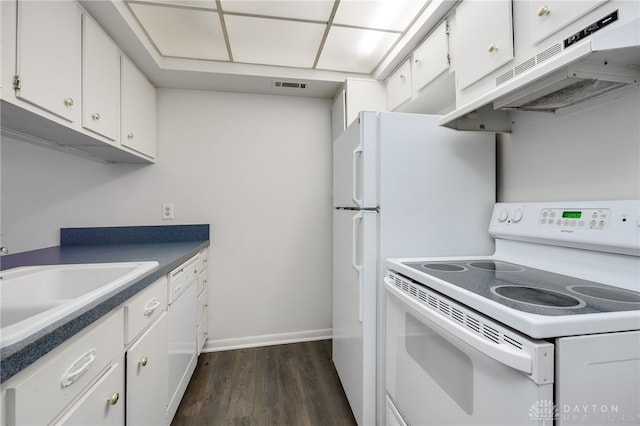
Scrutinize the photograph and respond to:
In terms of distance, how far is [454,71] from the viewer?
137 centimetres

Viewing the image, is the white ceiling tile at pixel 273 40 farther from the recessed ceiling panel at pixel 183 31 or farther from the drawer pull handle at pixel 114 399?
the drawer pull handle at pixel 114 399

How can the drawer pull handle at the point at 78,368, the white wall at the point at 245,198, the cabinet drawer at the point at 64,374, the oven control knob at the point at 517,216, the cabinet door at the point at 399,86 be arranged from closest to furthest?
1. the cabinet drawer at the point at 64,374
2. the drawer pull handle at the point at 78,368
3. the oven control knob at the point at 517,216
4. the cabinet door at the point at 399,86
5. the white wall at the point at 245,198

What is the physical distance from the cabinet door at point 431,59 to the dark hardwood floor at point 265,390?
202 centimetres

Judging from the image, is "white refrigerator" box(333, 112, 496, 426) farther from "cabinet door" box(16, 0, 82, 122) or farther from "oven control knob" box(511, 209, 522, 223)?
"cabinet door" box(16, 0, 82, 122)

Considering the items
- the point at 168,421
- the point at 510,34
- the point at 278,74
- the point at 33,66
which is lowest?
the point at 168,421

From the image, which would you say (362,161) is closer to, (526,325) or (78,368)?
(526,325)

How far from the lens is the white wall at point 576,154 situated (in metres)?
0.93

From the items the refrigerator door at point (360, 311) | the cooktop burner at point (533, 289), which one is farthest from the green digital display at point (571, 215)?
the refrigerator door at point (360, 311)

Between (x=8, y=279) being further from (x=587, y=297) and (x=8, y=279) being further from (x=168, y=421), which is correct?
(x=587, y=297)

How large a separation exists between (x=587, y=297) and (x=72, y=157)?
2.91m

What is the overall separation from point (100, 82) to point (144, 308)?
126cm

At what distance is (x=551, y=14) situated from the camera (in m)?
0.88

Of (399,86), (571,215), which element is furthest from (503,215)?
(399,86)

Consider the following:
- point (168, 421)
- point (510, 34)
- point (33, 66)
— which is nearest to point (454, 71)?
point (510, 34)
